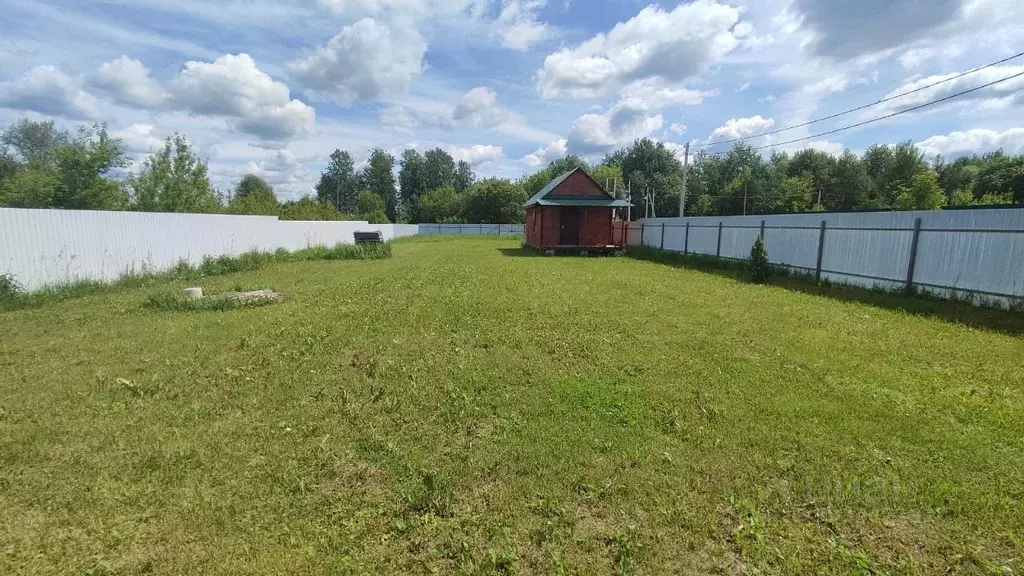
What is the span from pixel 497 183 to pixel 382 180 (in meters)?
32.7

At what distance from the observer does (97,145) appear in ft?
64.3

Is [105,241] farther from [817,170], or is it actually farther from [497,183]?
[817,170]

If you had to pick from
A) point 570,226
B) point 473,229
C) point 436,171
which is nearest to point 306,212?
point 473,229

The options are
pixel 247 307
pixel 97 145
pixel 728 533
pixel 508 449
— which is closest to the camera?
pixel 728 533

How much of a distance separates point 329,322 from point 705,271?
1202cm

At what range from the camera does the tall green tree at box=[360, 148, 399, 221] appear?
83.5 metres

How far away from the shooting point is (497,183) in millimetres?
59438

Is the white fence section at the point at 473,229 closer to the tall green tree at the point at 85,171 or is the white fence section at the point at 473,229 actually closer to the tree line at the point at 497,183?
the tree line at the point at 497,183

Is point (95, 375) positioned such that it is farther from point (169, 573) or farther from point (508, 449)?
point (508, 449)

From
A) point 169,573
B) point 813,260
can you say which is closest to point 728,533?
point 169,573

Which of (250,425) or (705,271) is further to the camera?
(705,271)

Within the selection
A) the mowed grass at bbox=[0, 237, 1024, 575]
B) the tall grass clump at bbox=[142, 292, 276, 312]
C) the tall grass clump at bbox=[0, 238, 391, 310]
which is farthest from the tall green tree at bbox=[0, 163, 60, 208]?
the mowed grass at bbox=[0, 237, 1024, 575]

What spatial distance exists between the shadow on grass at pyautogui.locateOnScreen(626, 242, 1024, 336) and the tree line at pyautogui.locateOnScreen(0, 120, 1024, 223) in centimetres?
1362

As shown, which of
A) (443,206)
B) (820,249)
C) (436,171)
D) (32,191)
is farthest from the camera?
(436,171)
